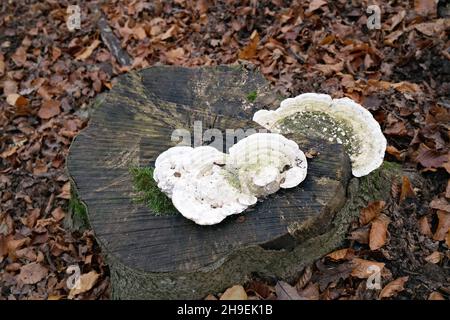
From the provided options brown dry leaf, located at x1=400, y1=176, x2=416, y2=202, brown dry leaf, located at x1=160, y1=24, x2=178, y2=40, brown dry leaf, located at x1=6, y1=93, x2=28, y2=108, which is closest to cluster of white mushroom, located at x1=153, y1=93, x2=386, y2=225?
brown dry leaf, located at x1=400, y1=176, x2=416, y2=202

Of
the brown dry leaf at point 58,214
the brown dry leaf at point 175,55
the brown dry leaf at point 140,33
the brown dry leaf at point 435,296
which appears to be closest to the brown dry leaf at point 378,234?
the brown dry leaf at point 435,296

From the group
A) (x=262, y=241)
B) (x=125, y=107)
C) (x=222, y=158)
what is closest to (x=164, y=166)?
(x=222, y=158)

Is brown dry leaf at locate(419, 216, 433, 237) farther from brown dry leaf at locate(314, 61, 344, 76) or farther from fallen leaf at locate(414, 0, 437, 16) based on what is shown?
fallen leaf at locate(414, 0, 437, 16)

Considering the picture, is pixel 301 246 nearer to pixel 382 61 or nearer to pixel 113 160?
pixel 113 160

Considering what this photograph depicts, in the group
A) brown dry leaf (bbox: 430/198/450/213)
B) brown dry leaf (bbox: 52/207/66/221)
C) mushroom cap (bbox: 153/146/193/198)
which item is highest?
mushroom cap (bbox: 153/146/193/198)

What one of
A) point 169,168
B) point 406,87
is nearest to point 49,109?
point 169,168

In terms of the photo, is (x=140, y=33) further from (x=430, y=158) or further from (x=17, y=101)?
(x=430, y=158)
